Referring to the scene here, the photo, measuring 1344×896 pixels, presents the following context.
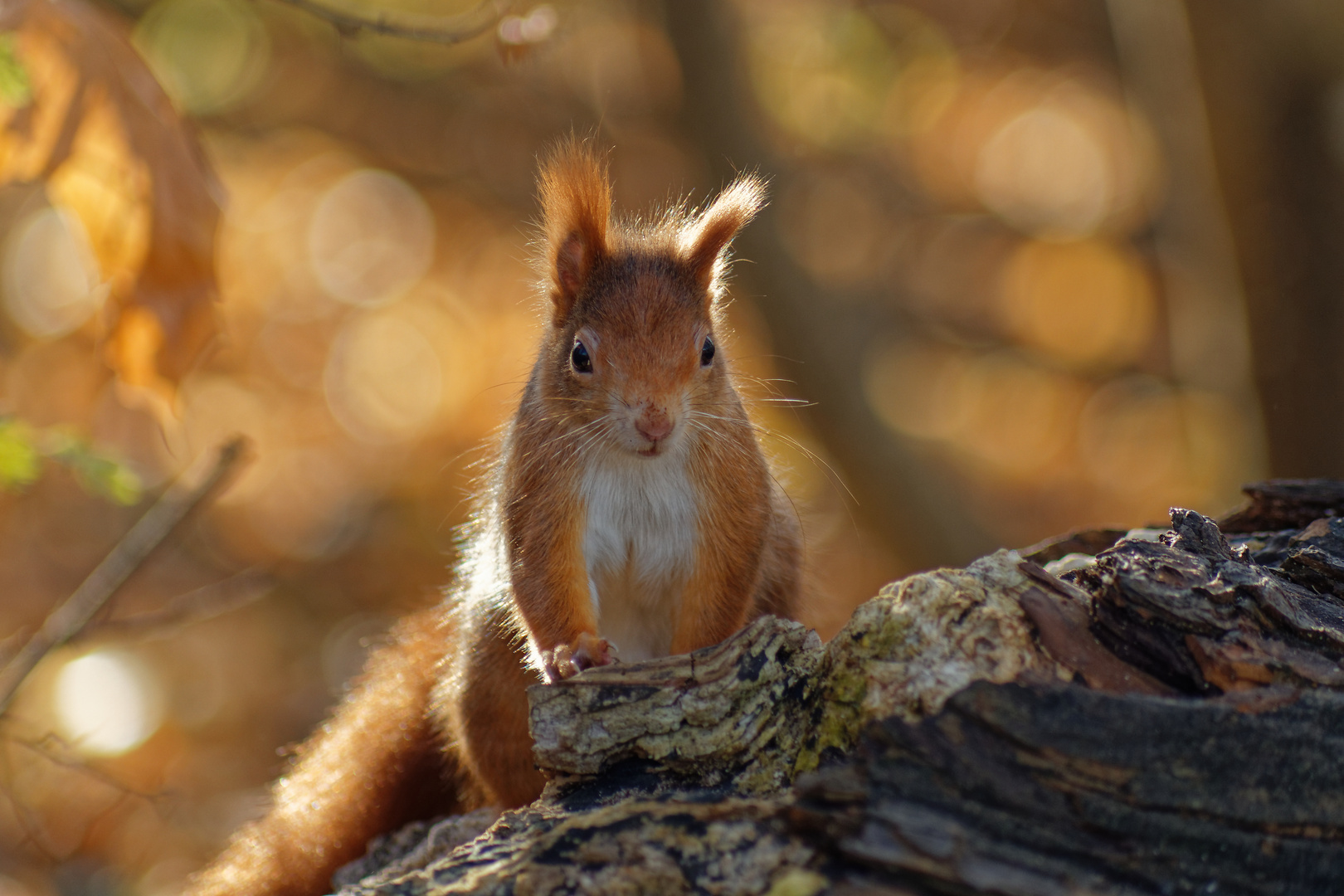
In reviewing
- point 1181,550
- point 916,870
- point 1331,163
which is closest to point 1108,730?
point 916,870

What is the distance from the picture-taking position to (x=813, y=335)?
4.23 meters

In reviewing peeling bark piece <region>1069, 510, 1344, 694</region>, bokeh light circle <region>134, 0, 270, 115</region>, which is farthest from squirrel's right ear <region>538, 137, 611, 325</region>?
bokeh light circle <region>134, 0, 270, 115</region>

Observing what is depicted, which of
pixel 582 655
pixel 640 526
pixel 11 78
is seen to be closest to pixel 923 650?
pixel 582 655

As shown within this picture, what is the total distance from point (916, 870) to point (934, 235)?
4630 mm

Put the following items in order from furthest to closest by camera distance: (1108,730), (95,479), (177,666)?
1. (177,666)
2. (95,479)
3. (1108,730)

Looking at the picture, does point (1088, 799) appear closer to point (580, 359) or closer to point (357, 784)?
point (580, 359)

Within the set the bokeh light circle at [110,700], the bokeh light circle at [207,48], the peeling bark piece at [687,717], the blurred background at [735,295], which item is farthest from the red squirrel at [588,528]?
the bokeh light circle at [207,48]

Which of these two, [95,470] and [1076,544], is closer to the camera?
[95,470]

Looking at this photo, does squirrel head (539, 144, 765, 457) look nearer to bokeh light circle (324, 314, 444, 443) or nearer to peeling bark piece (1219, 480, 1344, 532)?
peeling bark piece (1219, 480, 1344, 532)

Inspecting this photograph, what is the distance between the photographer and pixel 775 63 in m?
4.98

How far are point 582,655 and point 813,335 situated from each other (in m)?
2.82

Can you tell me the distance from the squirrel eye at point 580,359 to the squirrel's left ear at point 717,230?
0.29m

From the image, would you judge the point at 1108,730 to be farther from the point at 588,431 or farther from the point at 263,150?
the point at 263,150

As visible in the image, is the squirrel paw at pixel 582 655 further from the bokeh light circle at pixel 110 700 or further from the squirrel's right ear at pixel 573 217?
the bokeh light circle at pixel 110 700
